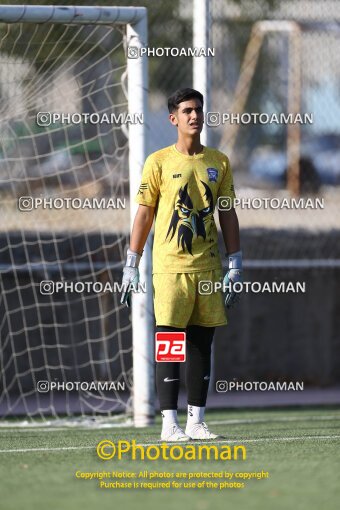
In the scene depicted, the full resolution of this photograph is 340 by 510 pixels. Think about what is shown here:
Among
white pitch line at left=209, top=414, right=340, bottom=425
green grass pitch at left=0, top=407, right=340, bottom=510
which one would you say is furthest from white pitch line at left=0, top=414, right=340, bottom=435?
green grass pitch at left=0, top=407, right=340, bottom=510

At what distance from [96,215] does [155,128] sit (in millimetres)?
988

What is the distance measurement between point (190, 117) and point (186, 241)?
61 cm

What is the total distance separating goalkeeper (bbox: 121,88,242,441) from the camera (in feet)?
20.9

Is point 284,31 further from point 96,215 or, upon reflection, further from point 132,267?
point 132,267

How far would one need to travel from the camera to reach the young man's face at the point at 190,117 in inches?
251

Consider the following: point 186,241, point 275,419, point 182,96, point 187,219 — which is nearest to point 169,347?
point 186,241

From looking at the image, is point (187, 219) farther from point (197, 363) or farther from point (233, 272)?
point (197, 363)

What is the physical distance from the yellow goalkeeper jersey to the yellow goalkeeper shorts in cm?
4

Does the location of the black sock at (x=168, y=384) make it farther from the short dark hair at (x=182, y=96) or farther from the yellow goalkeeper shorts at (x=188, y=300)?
the short dark hair at (x=182, y=96)

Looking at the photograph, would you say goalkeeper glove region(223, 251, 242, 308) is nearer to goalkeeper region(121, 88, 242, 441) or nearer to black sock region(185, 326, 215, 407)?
goalkeeper region(121, 88, 242, 441)

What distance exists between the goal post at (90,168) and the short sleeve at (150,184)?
1.91m

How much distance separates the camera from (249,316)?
1157 cm

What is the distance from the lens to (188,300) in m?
6.37

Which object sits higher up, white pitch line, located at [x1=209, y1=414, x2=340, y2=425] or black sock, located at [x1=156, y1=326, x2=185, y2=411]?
black sock, located at [x1=156, y1=326, x2=185, y2=411]
